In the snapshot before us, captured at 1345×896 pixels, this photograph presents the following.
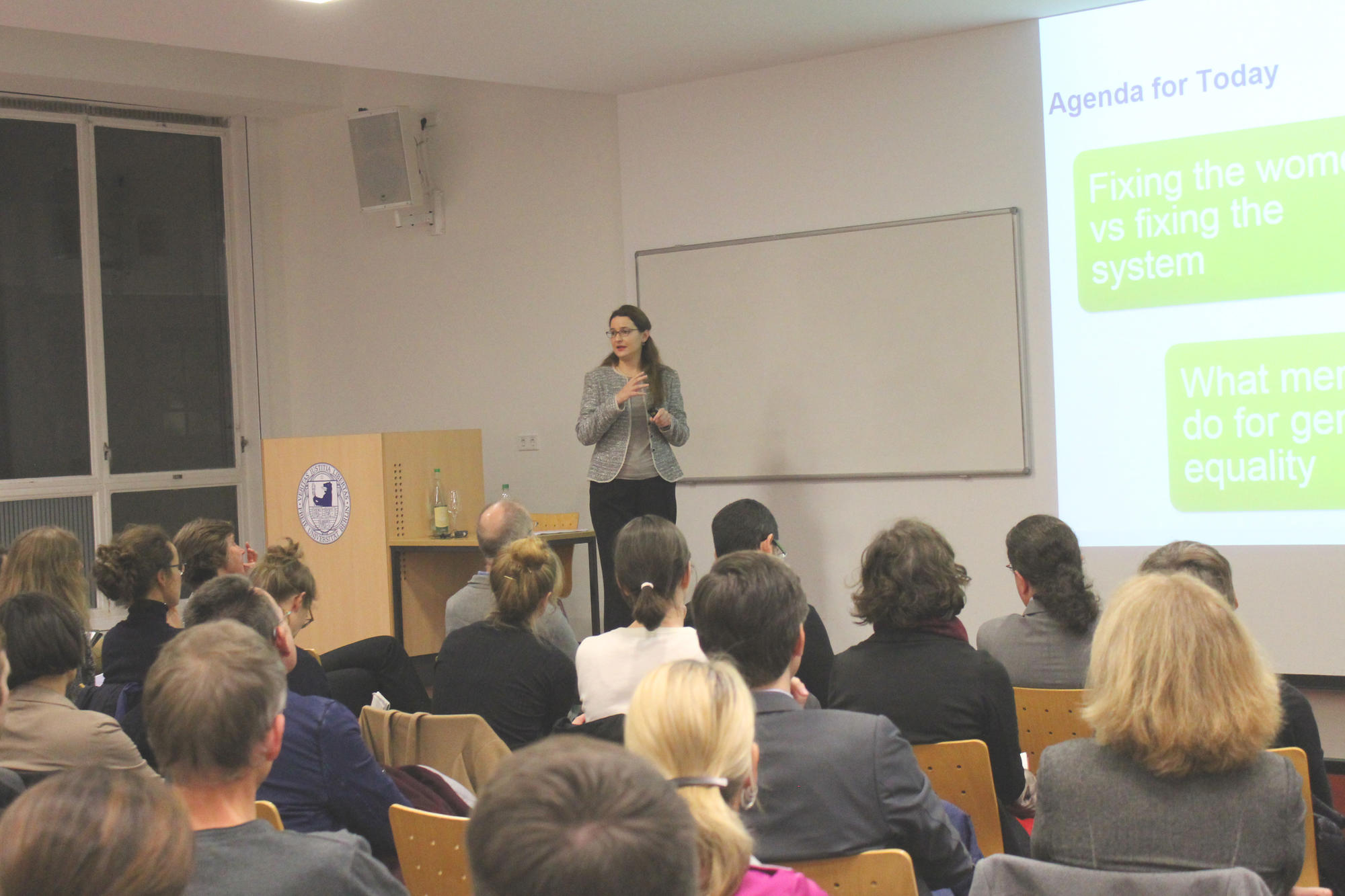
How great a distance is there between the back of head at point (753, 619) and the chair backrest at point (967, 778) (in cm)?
42

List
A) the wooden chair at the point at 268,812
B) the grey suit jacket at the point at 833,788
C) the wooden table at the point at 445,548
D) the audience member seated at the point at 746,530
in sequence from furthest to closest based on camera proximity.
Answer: the wooden table at the point at 445,548 < the audience member seated at the point at 746,530 < the wooden chair at the point at 268,812 < the grey suit jacket at the point at 833,788

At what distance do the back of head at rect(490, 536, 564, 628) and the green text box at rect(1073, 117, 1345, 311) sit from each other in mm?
2938

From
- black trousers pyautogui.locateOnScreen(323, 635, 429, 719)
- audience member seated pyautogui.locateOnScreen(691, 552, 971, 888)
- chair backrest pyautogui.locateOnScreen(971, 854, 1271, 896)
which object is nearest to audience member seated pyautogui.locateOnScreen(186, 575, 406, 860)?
audience member seated pyautogui.locateOnScreen(691, 552, 971, 888)

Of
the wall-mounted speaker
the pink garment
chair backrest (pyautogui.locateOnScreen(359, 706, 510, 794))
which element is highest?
the wall-mounted speaker

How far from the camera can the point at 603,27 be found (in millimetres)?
4938

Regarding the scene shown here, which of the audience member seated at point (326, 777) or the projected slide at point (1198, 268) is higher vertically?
the projected slide at point (1198, 268)

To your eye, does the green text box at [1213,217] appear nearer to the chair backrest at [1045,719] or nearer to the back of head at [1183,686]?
the chair backrest at [1045,719]

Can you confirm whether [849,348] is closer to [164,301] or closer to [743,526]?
[743,526]

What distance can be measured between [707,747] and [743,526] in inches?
84.3

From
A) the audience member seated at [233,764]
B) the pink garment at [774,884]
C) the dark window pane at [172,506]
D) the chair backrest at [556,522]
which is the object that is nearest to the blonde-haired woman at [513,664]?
the audience member seated at [233,764]

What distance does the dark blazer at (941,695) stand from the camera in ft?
7.45

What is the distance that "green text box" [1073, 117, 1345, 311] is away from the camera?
4.37 metres

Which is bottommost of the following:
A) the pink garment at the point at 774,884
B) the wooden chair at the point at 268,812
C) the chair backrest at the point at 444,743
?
the chair backrest at the point at 444,743

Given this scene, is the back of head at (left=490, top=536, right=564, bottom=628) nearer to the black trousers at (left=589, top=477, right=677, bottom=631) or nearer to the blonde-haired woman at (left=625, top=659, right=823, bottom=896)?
the blonde-haired woman at (left=625, top=659, right=823, bottom=896)
